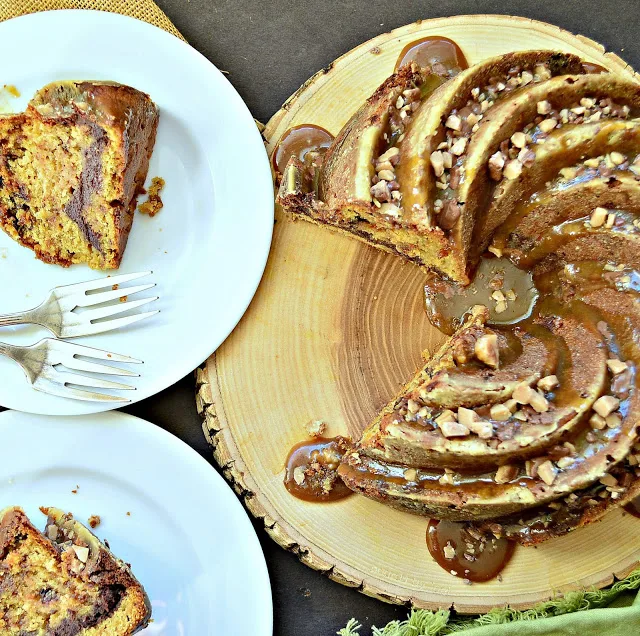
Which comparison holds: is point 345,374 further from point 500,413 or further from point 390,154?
point 390,154

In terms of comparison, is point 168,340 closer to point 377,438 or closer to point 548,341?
point 377,438

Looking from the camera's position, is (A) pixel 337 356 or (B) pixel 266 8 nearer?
(A) pixel 337 356

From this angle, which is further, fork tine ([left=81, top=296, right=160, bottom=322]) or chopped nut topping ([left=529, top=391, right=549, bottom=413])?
fork tine ([left=81, top=296, right=160, bottom=322])

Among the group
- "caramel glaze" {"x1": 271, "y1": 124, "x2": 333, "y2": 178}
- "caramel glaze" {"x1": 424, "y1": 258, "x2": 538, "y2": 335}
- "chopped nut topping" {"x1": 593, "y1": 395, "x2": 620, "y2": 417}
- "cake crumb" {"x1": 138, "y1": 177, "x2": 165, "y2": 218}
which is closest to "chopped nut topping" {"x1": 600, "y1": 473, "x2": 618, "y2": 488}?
"chopped nut topping" {"x1": 593, "y1": 395, "x2": 620, "y2": 417}

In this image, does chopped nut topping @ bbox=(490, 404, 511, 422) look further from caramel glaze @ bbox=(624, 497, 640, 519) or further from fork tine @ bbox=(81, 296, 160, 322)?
fork tine @ bbox=(81, 296, 160, 322)

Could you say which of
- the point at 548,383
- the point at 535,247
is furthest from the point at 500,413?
the point at 535,247

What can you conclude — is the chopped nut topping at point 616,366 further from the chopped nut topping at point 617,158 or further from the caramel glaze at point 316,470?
the caramel glaze at point 316,470

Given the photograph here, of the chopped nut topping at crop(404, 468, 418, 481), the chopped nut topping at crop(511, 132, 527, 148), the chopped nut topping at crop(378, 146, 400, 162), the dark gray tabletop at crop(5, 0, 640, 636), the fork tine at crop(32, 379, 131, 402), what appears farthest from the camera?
the dark gray tabletop at crop(5, 0, 640, 636)

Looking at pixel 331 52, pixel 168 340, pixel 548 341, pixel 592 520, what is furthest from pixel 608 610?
pixel 331 52
